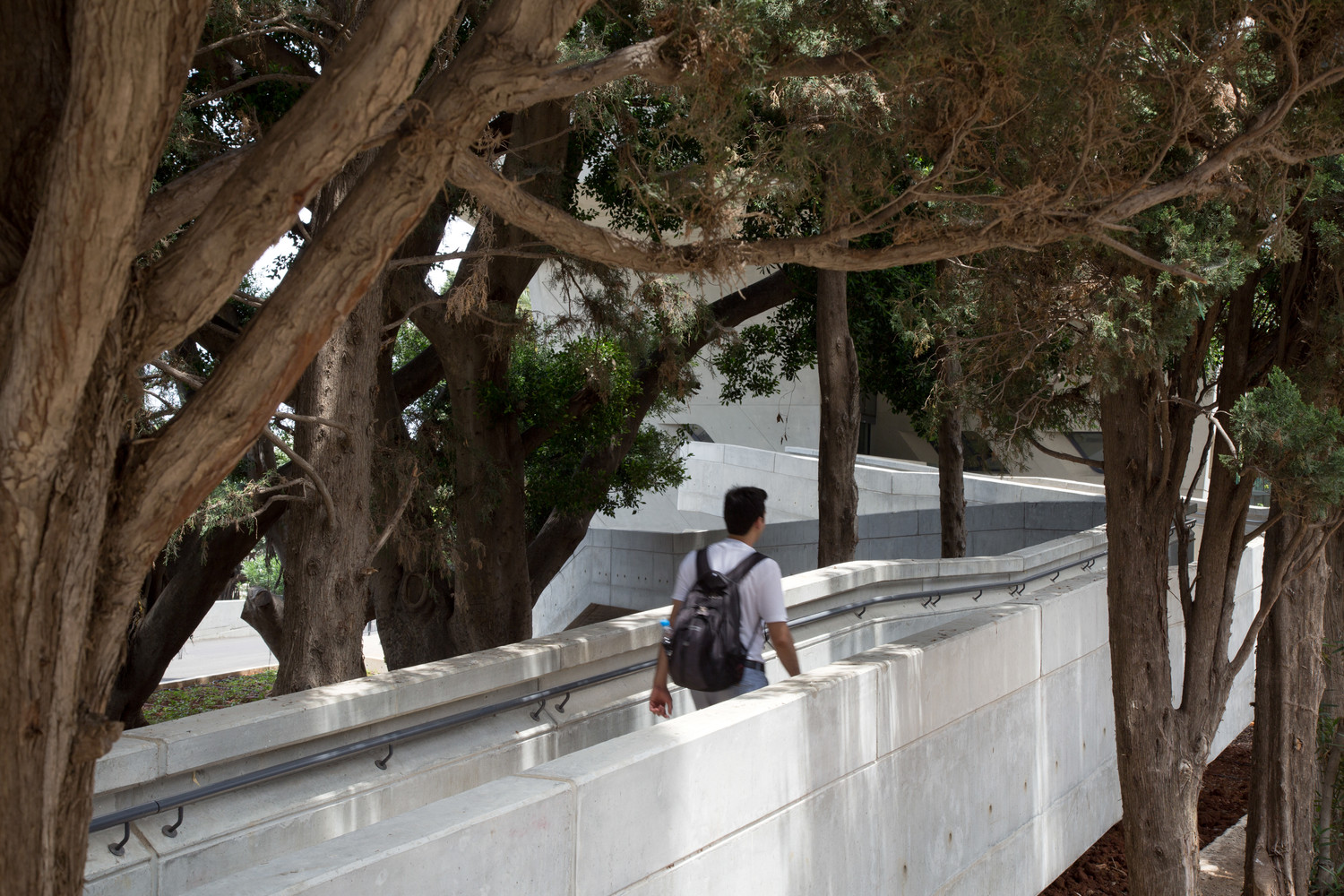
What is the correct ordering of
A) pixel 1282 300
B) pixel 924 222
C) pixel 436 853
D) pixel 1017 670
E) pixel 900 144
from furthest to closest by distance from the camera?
pixel 1017 670, pixel 1282 300, pixel 900 144, pixel 924 222, pixel 436 853

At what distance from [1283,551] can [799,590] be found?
295 cm

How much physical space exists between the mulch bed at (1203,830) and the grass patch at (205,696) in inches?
487

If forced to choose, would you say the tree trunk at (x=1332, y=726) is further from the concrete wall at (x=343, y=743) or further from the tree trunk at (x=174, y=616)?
the tree trunk at (x=174, y=616)

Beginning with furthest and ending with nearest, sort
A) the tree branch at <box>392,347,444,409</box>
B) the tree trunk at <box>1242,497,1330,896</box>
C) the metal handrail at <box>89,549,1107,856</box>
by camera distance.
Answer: the tree branch at <box>392,347,444,409</box> < the tree trunk at <box>1242,497,1330,896</box> < the metal handrail at <box>89,549,1107,856</box>

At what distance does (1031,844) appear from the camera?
22.6 ft

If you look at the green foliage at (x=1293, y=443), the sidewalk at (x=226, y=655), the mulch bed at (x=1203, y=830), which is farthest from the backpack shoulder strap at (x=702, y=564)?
the sidewalk at (x=226, y=655)

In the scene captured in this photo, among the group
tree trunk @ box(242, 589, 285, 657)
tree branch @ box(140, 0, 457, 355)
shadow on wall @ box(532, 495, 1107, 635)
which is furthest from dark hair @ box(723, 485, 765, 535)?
shadow on wall @ box(532, 495, 1107, 635)

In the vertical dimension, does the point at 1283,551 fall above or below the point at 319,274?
below

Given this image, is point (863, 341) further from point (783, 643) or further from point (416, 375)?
point (783, 643)

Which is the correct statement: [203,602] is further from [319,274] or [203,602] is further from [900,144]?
[319,274]

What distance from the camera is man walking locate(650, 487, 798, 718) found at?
4.59 metres

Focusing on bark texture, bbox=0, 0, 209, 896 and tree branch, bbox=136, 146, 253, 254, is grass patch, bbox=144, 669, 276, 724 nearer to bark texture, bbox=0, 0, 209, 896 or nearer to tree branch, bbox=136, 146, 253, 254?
tree branch, bbox=136, 146, 253, 254

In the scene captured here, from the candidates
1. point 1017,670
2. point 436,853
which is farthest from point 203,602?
point 436,853

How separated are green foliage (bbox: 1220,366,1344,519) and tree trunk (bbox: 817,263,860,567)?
5.67 m
